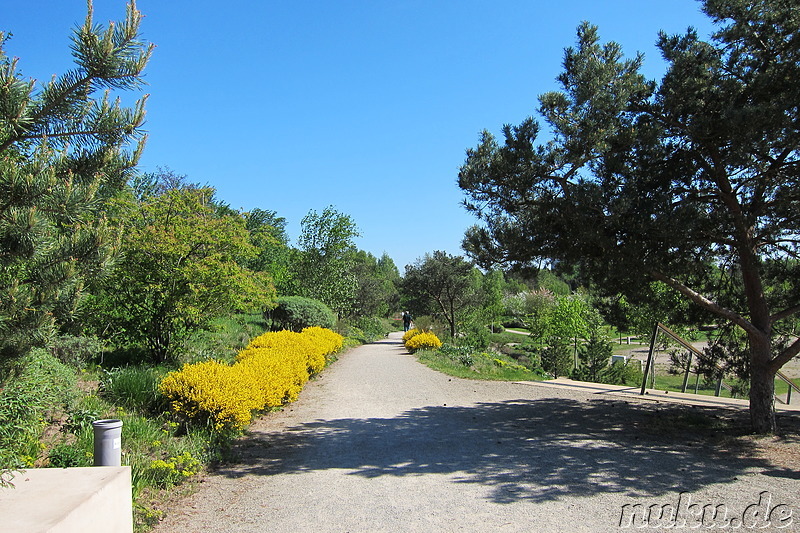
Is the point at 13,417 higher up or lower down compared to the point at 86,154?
lower down

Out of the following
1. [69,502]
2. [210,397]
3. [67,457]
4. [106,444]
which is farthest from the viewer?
[210,397]

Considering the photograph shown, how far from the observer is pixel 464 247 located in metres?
8.12

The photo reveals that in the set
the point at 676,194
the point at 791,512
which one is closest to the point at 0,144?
the point at 791,512

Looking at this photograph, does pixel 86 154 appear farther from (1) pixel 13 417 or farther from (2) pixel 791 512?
(2) pixel 791 512

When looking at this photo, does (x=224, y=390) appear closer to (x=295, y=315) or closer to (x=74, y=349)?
(x=74, y=349)

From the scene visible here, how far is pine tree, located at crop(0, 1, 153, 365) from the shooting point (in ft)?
8.14

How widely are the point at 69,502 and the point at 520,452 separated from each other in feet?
16.1

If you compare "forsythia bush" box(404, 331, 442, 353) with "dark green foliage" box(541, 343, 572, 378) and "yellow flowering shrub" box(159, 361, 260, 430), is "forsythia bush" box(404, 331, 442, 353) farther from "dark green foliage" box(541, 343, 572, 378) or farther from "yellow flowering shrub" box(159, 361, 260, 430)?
"yellow flowering shrub" box(159, 361, 260, 430)

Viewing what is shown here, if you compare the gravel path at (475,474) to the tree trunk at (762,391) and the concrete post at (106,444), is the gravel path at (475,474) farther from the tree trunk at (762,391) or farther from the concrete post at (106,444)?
the tree trunk at (762,391)

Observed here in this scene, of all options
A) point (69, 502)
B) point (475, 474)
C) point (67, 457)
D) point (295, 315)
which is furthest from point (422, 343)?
point (69, 502)

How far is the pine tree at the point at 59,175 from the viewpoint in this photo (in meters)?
2.48

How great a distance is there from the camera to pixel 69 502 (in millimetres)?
3223

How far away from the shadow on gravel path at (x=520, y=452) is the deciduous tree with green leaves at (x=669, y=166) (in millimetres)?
1762

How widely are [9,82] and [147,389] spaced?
5.64 metres
